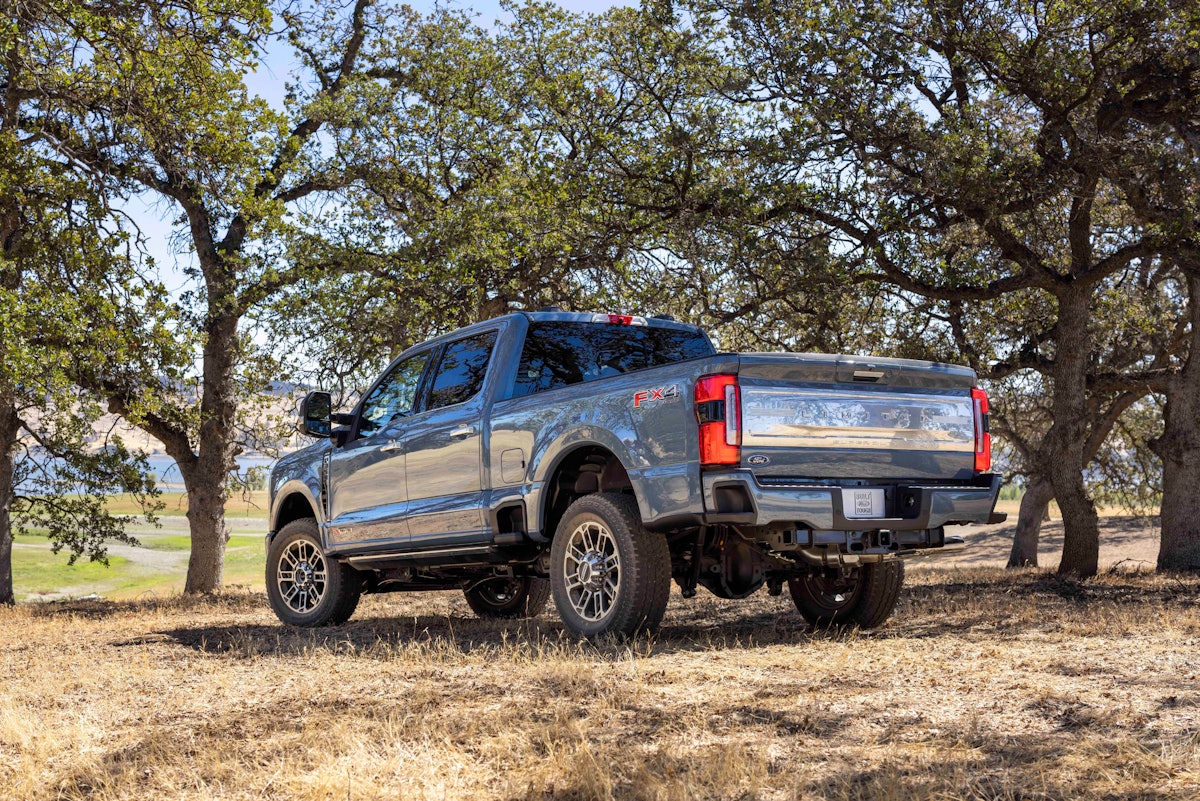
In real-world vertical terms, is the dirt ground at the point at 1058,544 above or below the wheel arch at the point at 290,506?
below

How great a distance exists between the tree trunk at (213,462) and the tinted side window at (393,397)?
9.82 m

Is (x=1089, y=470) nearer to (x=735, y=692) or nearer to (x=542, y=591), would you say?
(x=542, y=591)

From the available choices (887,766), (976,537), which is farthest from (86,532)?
(976,537)

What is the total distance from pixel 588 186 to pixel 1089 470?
17831mm

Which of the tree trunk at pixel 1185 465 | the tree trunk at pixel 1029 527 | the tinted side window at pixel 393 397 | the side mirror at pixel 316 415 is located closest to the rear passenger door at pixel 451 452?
the tinted side window at pixel 393 397

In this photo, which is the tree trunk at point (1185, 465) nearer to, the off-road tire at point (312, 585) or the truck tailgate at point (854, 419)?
the truck tailgate at point (854, 419)

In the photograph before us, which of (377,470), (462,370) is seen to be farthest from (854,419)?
(377,470)

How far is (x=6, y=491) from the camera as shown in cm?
1795

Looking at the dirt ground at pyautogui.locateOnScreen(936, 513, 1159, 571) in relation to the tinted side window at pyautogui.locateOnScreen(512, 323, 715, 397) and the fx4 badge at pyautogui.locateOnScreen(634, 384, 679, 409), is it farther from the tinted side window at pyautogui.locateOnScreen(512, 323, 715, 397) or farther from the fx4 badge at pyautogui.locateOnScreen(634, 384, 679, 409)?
the fx4 badge at pyautogui.locateOnScreen(634, 384, 679, 409)

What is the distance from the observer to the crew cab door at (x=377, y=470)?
868 centimetres

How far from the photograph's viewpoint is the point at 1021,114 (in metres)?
13.8

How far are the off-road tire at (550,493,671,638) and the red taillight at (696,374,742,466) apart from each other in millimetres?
759

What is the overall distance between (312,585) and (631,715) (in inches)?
207

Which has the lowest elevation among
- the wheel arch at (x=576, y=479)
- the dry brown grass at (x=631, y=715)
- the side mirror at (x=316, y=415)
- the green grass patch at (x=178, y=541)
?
the green grass patch at (x=178, y=541)
